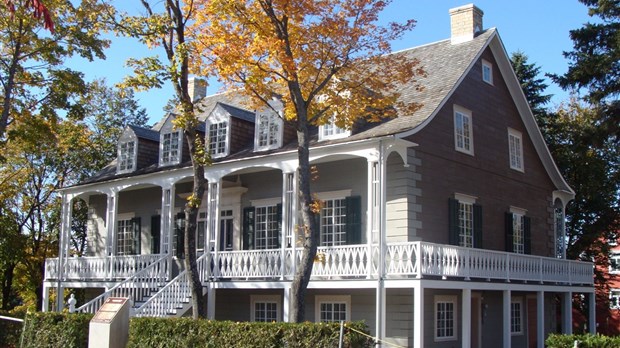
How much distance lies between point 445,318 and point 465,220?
3.07 metres

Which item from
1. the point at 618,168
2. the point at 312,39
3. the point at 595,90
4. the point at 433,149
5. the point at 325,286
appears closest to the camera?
the point at 312,39

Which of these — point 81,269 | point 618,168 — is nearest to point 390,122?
point 81,269

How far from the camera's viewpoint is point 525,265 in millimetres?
22281

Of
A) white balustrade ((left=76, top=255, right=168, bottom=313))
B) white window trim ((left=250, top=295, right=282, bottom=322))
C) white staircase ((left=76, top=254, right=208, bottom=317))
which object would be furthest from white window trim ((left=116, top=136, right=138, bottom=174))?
white window trim ((left=250, top=295, right=282, bottom=322))

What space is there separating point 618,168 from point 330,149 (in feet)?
58.5

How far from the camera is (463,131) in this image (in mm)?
23422

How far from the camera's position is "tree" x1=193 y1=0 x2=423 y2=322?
57.2ft

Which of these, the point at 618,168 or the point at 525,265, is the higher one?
the point at 618,168

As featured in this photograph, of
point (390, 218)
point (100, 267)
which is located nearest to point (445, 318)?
point (390, 218)

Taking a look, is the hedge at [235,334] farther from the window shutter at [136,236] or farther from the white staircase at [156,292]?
the window shutter at [136,236]

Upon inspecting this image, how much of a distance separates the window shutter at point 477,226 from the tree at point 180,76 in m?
8.66

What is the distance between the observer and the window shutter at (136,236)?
93.0ft

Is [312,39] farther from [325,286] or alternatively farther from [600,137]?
[600,137]

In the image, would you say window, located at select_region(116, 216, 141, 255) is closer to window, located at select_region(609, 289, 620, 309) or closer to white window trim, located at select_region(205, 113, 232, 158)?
white window trim, located at select_region(205, 113, 232, 158)
